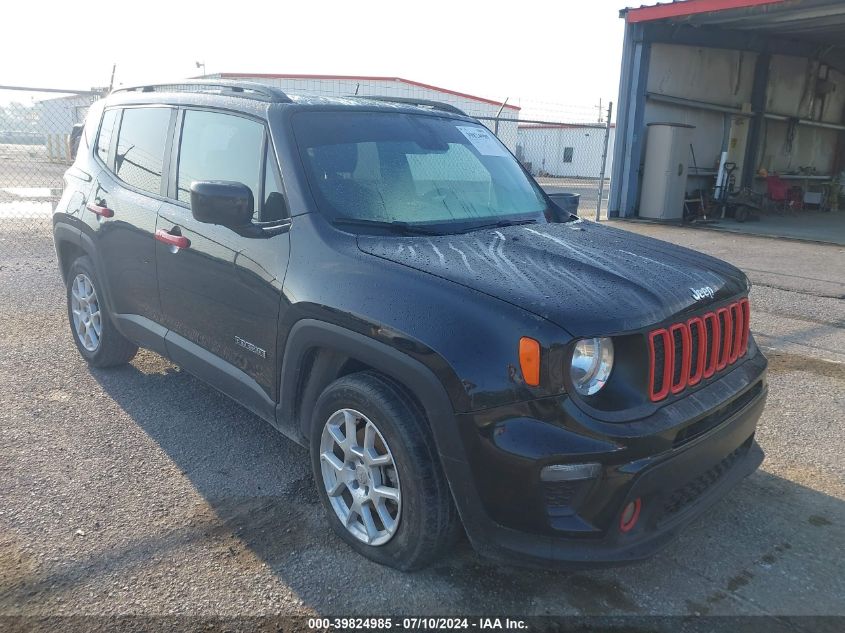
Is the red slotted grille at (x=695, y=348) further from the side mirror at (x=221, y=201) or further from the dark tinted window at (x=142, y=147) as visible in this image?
the dark tinted window at (x=142, y=147)

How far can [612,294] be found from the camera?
251 centimetres

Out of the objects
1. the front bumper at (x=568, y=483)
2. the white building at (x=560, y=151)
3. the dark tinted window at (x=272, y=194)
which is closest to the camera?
the front bumper at (x=568, y=483)

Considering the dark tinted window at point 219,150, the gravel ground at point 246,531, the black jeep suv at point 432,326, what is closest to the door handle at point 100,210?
the black jeep suv at point 432,326

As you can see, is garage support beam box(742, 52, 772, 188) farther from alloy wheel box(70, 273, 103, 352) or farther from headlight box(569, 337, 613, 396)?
headlight box(569, 337, 613, 396)

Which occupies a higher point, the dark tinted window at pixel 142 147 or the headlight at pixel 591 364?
the dark tinted window at pixel 142 147

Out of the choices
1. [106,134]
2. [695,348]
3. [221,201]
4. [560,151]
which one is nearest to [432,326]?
[695,348]

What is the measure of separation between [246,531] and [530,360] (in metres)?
1.58

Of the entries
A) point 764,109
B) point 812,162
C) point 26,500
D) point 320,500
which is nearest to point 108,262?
point 26,500

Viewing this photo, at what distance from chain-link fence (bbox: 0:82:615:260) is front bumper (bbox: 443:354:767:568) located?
8.45ft

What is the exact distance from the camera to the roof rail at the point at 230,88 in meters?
3.51

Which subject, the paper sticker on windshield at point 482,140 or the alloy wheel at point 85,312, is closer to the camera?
the paper sticker on windshield at point 482,140

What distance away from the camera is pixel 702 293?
109 inches

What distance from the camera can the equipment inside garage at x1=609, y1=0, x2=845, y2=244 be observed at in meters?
15.2

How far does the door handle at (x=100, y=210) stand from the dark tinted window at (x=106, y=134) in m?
0.32
